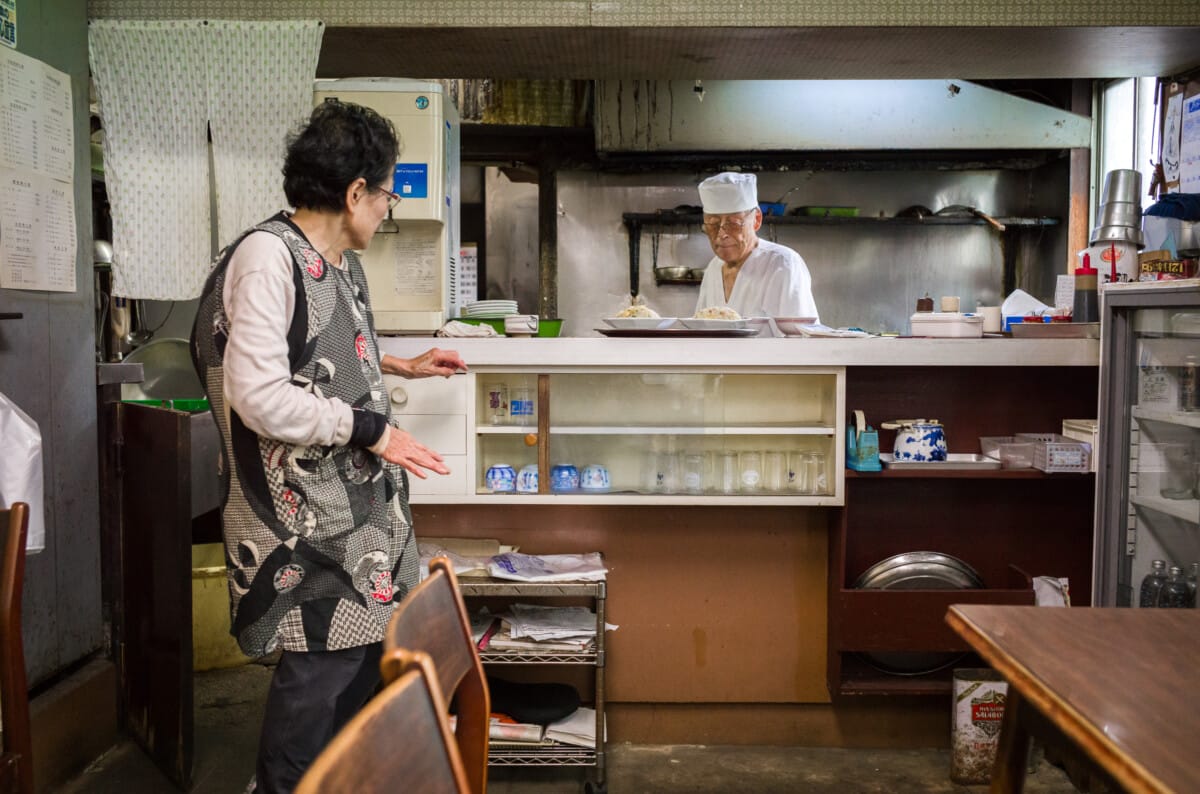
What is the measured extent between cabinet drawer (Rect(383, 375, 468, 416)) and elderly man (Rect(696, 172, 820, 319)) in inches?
72.6

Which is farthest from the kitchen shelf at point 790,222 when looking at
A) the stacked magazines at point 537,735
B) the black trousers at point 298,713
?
the black trousers at point 298,713

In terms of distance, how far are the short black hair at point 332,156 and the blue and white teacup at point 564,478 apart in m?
1.25

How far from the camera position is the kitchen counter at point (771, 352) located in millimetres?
2816

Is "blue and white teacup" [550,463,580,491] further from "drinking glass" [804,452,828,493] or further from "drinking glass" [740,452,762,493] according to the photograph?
"drinking glass" [804,452,828,493]

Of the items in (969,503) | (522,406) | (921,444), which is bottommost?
(969,503)

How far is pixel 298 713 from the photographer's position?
73.0 inches

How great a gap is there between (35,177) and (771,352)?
211cm

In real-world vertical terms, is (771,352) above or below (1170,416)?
above

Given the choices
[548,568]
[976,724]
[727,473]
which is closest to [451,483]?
[548,568]

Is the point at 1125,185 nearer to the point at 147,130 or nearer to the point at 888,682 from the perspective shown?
the point at 888,682

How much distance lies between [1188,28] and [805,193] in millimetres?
2752

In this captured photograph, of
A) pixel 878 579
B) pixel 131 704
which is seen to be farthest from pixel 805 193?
pixel 131 704

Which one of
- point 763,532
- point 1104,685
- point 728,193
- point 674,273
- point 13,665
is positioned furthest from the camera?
point 674,273

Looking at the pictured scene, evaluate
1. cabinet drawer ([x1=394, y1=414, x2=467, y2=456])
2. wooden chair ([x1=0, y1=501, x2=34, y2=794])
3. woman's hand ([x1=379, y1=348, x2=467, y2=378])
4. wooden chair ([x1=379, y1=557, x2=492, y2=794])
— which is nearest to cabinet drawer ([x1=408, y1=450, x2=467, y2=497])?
cabinet drawer ([x1=394, y1=414, x2=467, y2=456])
